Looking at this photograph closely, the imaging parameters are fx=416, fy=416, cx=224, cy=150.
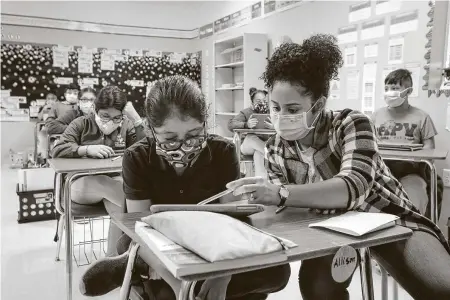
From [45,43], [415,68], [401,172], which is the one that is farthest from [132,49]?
[401,172]

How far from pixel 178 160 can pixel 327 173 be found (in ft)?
1.54

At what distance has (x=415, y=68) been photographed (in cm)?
358

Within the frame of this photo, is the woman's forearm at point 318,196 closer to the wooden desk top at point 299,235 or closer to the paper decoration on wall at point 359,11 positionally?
the wooden desk top at point 299,235

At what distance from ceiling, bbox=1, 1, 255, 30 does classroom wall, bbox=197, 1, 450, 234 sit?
73 cm

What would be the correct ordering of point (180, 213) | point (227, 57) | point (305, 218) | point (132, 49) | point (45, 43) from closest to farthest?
point (180, 213) → point (305, 218) → point (227, 57) → point (45, 43) → point (132, 49)

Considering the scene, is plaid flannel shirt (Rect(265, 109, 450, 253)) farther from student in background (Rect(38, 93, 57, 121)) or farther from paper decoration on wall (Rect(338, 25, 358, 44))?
student in background (Rect(38, 93, 57, 121))

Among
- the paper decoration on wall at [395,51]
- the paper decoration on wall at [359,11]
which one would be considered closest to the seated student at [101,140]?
the paper decoration on wall at [395,51]

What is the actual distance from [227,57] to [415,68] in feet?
10.6

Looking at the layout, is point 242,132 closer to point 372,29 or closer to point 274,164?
point 372,29

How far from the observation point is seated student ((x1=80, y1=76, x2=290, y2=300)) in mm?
1268

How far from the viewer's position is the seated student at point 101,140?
2.29m

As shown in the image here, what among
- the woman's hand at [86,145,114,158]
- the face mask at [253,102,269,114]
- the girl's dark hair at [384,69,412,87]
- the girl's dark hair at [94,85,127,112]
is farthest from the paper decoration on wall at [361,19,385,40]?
the woman's hand at [86,145,114,158]

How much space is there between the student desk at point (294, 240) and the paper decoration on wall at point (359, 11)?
3.51 m

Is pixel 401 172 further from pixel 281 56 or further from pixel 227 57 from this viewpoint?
pixel 227 57
